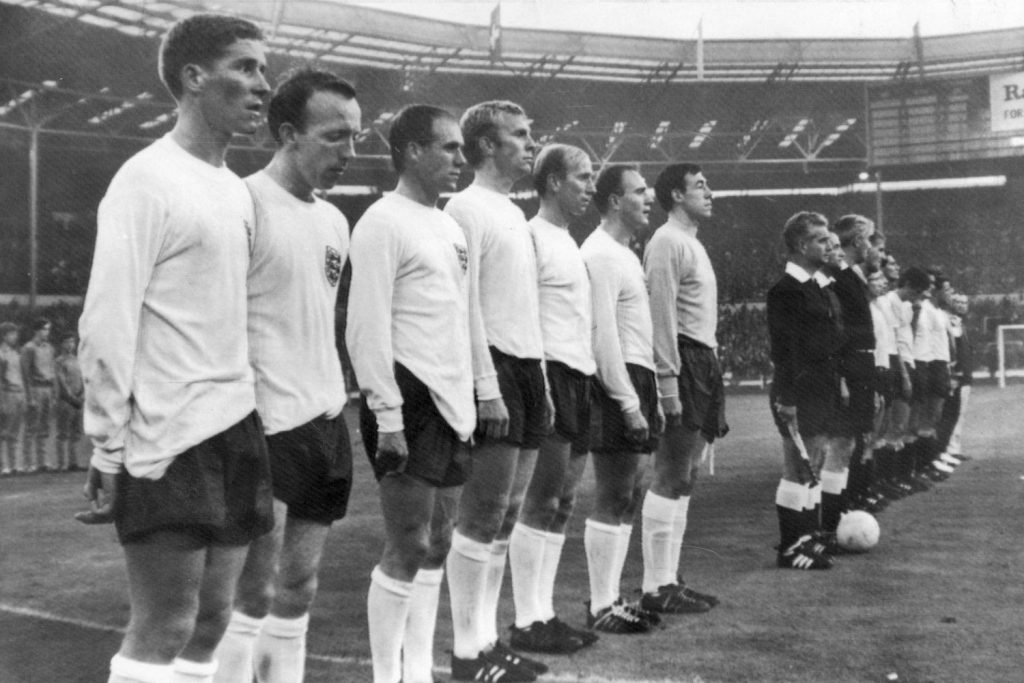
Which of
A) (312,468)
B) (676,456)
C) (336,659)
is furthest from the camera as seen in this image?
(676,456)

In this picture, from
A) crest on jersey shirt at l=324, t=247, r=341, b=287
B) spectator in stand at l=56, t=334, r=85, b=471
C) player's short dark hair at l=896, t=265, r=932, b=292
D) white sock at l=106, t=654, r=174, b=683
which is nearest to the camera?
white sock at l=106, t=654, r=174, b=683

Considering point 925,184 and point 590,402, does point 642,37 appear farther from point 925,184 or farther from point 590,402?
point 590,402

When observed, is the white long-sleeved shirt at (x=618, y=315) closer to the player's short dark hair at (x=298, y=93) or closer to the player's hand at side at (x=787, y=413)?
the player's hand at side at (x=787, y=413)

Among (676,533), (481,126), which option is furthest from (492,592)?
(481,126)

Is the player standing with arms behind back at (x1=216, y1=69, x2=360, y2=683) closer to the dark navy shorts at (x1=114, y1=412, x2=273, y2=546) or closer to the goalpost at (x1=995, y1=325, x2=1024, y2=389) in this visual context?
the dark navy shorts at (x1=114, y1=412, x2=273, y2=546)

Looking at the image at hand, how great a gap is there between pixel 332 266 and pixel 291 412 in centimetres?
43

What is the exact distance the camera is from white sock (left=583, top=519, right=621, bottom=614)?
4648mm

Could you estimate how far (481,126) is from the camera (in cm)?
412

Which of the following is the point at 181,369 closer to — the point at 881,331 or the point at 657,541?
the point at 657,541

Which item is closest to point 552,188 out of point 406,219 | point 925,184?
point 406,219

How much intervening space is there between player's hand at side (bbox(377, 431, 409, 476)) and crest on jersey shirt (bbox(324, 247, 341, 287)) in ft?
1.56

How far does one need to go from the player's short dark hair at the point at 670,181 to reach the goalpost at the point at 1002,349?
17.9m

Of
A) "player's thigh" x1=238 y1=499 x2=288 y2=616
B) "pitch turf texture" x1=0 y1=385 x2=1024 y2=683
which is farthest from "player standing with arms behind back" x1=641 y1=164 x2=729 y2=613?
"player's thigh" x1=238 y1=499 x2=288 y2=616

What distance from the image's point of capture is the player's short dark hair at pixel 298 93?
10.1 feet
